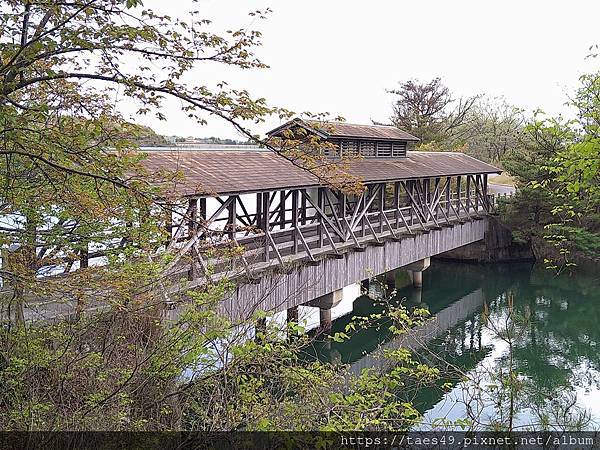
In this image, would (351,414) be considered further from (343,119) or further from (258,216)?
(258,216)

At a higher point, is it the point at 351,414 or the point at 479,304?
the point at 351,414

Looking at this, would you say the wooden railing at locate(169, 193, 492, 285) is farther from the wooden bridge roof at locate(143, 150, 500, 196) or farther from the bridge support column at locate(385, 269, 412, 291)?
the bridge support column at locate(385, 269, 412, 291)

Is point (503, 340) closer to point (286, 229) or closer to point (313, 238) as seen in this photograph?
point (286, 229)

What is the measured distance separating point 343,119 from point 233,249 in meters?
1.55

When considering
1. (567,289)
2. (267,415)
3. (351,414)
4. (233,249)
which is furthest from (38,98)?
(567,289)

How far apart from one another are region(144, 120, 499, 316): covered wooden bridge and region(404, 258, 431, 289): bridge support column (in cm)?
32

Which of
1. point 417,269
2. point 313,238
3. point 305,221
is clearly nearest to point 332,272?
point 313,238

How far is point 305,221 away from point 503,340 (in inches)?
347

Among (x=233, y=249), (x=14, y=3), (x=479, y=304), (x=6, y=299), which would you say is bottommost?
(x=479, y=304)

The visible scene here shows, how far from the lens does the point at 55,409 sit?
16.4 ft

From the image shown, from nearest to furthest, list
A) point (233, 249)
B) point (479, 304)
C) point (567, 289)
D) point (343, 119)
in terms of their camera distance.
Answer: point (343, 119), point (233, 249), point (479, 304), point (567, 289)

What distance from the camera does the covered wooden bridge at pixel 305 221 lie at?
8141 millimetres

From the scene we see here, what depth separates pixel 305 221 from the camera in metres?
15.9

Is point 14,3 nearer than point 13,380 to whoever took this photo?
Yes
